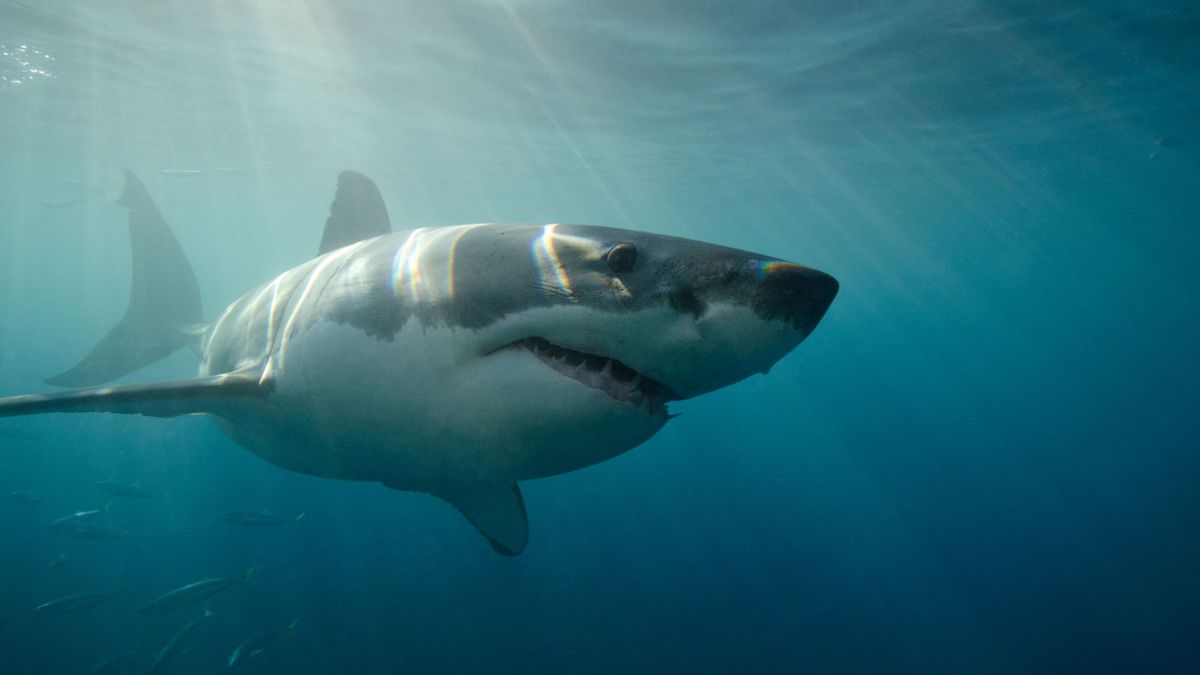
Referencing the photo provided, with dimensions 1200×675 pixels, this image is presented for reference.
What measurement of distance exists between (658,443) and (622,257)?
76.5ft

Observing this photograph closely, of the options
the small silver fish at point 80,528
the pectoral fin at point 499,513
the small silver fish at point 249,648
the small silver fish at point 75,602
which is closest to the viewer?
the pectoral fin at point 499,513

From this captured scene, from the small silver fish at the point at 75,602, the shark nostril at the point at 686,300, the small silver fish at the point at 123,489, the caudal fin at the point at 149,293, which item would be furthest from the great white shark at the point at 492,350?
the small silver fish at the point at 123,489

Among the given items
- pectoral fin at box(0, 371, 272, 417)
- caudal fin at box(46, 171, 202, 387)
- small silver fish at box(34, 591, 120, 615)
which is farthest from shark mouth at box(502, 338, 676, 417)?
small silver fish at box(34, 591, 120, 615)

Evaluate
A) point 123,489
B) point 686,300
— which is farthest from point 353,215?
point 123,489

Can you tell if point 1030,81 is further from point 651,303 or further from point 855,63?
point 651,303

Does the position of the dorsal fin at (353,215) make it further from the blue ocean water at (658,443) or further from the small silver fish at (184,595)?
the blue ocean water at (658,443)

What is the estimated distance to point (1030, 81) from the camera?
16.7 m

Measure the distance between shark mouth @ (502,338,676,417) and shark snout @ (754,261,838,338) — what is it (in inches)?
19.4

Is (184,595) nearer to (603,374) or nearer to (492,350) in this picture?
(492,350)

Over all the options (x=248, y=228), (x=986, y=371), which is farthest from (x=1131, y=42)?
(x=248, y=228)

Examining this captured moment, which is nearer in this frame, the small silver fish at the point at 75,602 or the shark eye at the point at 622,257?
the shark eye at the point at 622,257

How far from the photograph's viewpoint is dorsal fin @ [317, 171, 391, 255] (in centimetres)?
494

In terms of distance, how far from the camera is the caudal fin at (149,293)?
25.8 ft

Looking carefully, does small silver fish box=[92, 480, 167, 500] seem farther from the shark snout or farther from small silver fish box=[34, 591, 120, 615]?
the shark snout
